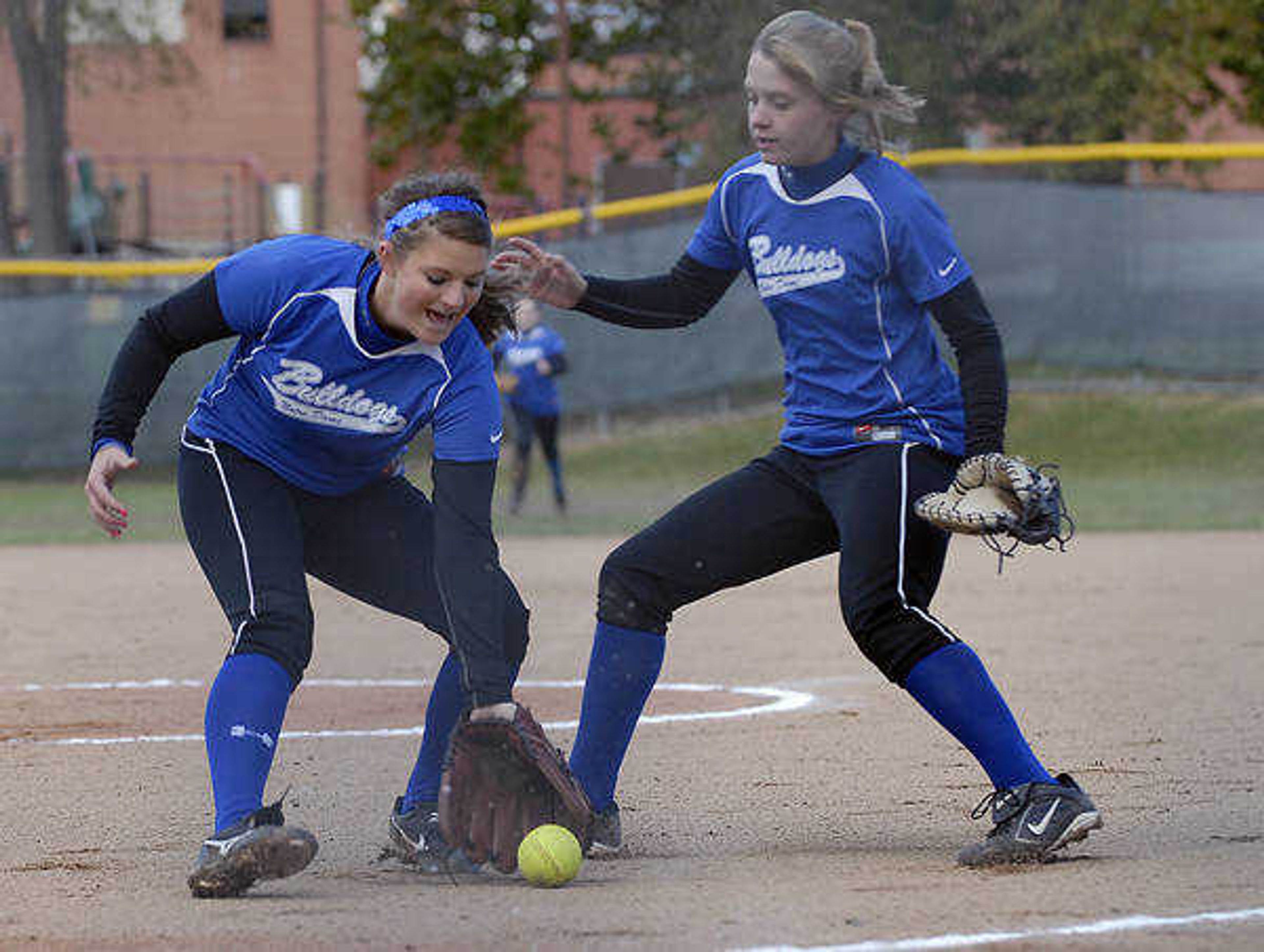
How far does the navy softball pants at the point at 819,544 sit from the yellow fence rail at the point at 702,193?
39.9 feet

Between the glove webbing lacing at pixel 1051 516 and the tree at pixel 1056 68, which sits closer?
the glove webbing lacing at pixel 1051 516

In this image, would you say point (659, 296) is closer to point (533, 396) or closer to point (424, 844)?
point (424, 844)

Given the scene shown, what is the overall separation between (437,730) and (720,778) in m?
1.27

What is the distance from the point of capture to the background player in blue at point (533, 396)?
14.7m

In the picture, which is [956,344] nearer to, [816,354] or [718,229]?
[816,354]

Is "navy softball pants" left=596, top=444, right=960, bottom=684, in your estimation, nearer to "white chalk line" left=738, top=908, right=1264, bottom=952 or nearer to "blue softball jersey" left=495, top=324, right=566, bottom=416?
"white chalk line" left=738, top=908, right=1264, bottom=952

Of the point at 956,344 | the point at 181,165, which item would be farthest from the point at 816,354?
the point at 181,165

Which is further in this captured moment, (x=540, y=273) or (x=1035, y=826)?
(x=540, y=273)

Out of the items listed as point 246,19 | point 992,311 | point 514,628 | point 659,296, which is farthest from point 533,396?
point 246,19

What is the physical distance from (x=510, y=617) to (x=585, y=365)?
46.5 feet

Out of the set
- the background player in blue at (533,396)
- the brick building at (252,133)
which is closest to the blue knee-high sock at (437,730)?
the background player in blue at (533,396)

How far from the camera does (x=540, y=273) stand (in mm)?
4773

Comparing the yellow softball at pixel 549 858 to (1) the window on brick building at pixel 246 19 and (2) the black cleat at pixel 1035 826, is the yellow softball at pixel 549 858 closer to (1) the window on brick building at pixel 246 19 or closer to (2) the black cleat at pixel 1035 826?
(2) the black cleat at pixel 1035 826

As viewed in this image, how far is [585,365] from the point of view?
734 inches
